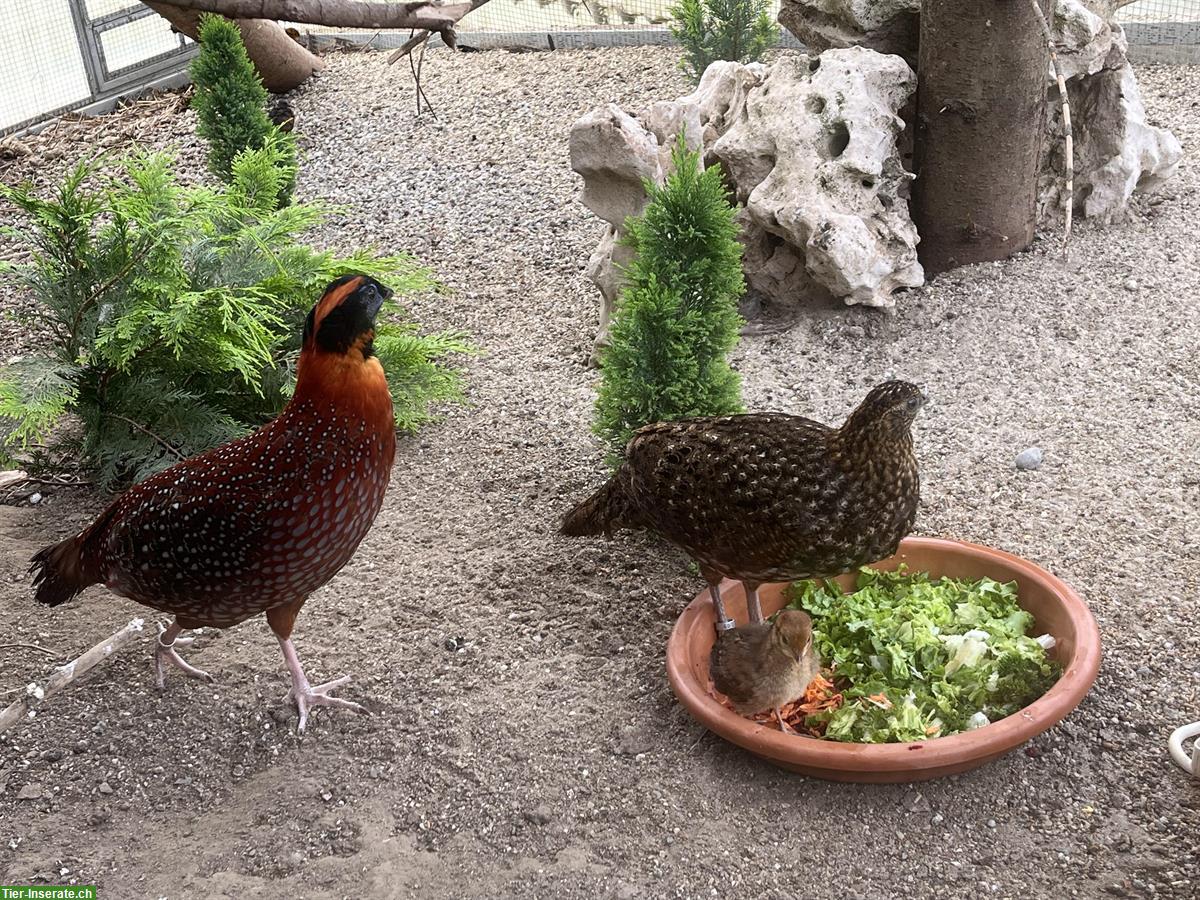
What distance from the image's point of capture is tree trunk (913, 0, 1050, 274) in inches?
217

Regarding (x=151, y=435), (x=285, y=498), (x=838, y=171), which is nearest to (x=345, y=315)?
(x=285, y=498)

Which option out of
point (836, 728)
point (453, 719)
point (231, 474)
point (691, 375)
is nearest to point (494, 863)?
point (453, 719)

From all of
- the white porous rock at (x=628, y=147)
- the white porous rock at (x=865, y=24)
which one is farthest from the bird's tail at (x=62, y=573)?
the white porous rock at (x=865, y=24)

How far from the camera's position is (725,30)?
8.10m

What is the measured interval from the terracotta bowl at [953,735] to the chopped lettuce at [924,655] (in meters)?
0.07

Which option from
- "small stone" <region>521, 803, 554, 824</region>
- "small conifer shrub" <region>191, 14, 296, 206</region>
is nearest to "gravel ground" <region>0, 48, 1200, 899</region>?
"small stone" <region>521, 803, 554, 824</region>

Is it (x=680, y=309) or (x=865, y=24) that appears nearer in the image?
(x=680, y=309)

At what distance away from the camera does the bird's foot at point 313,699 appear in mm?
3807

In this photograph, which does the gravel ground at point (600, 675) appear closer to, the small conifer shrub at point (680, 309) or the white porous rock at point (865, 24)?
the small conifer shrub at point (680, 309)

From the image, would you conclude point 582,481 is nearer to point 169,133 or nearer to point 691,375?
point 691,375

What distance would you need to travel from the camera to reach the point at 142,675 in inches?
161

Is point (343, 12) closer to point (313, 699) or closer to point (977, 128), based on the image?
point (313, 699)

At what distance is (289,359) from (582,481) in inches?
56.9

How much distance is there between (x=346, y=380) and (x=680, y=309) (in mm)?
1599
